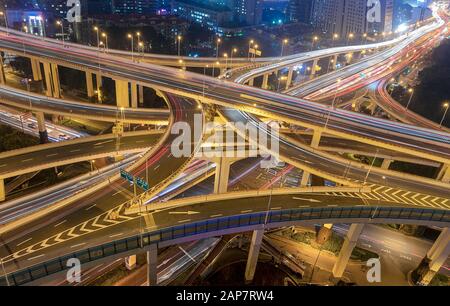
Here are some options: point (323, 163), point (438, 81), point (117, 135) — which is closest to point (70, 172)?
point (117, 135)

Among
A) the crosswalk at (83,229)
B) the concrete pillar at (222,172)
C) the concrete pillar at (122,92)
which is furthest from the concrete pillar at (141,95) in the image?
the crosswalk at (83,229)

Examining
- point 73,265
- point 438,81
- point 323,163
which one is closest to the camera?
point 73,265

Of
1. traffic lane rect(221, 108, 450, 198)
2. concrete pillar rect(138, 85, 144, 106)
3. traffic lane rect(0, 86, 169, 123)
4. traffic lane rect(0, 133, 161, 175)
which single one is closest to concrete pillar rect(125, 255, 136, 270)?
traffic lane rect(0, 133, 161, 175)

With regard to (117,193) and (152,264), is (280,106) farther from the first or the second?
(152,264)

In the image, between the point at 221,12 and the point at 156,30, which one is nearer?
the point at 156,30

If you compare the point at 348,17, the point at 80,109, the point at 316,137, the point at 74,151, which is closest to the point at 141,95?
the point at 80,109

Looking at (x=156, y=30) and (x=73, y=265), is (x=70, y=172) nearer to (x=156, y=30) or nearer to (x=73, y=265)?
(x=73, y=265)

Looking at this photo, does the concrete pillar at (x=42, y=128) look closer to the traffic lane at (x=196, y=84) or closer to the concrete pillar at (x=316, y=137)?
the traffic lane at (x=196, y=84)
